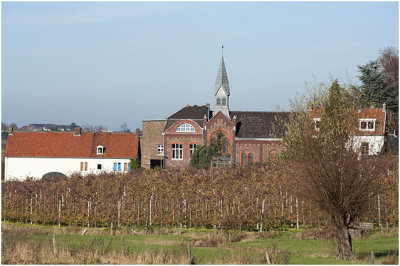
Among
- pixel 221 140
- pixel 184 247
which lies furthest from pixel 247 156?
pixel 184 247

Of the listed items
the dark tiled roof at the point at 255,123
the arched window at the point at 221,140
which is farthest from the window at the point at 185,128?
the dark tiled roof at the point at 255,123

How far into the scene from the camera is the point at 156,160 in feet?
225

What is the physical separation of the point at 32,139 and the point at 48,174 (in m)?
4.65

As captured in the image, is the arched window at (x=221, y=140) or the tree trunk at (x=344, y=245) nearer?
the tree trunk at (x=344, y=245)

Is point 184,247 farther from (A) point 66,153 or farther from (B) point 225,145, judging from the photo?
(A) point 66,153

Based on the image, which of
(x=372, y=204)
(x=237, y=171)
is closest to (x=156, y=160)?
(x=237, y=171)

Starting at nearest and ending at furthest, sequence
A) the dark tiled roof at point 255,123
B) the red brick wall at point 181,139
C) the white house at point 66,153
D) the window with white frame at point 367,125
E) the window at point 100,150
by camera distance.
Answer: the window with white frame at point 367,125
the dark tiled roof at point 255,123
the red brick wall at point 181,139
the white house at point 66,153
the window at point 100,150

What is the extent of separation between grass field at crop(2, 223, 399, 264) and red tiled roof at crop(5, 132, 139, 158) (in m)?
34.4

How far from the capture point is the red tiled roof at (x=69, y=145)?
64.7 m

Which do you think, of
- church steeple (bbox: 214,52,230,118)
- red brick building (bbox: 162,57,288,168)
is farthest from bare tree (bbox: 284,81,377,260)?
church steeple (bbox: 214,52,230,118)

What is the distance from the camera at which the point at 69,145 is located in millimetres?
65875

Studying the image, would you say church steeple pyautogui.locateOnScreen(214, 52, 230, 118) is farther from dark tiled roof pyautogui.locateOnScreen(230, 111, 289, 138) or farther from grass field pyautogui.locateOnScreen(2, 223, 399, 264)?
grass field pyautogui.locateOnScreen(2, 223, 399, 264)

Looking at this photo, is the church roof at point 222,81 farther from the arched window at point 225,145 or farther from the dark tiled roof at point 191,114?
the arched window at point 225,145

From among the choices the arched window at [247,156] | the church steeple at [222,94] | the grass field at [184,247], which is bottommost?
the grass field at [184,247]
